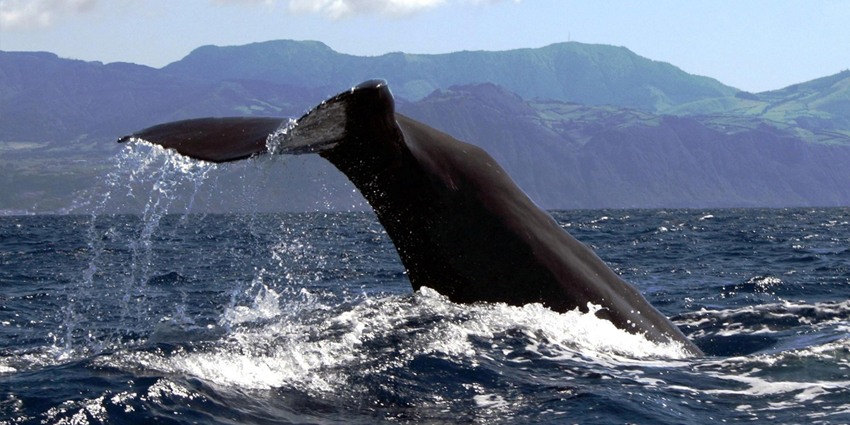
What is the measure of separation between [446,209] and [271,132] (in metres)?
1.23

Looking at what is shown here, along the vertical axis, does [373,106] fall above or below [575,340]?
above

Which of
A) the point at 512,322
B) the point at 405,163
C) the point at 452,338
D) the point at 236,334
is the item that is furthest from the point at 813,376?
the point at 236,334

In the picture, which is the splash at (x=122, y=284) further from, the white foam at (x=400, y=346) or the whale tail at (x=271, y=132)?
the white foam at (x=400, y=346)

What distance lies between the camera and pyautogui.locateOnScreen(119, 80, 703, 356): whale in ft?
13.2

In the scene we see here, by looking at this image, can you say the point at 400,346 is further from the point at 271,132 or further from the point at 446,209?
the point at 271,132

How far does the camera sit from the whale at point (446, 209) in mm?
4027

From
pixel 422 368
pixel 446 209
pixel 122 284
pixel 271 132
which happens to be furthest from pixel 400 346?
pixel 122 284

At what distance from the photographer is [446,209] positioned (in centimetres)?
473

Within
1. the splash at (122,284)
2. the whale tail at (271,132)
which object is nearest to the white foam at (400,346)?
the splash at (122,284)

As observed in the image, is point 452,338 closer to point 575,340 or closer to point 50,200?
point 575,340

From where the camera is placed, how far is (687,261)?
19.5 metres

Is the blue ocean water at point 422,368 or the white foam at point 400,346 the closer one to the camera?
the blue ocean water at point 422,368

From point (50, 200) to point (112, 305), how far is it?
663 ft

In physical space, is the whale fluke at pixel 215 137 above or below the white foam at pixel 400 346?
above
